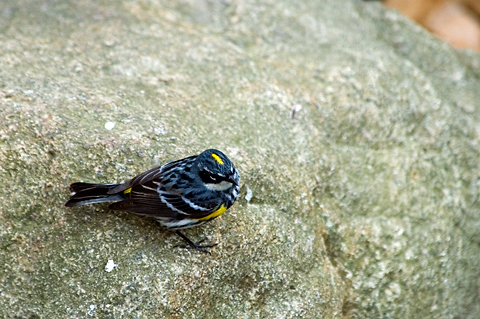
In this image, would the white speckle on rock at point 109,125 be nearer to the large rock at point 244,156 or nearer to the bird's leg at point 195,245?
the large rock at point 244,156

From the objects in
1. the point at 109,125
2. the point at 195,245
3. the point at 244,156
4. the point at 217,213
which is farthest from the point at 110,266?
the point at 244,156

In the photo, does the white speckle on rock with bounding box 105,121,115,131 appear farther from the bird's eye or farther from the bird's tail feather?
the bird's eye

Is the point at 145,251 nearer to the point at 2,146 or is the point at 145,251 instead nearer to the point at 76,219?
the point at 76,219

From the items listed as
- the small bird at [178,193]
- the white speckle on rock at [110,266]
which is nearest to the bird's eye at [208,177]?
the small bird at [178,193]

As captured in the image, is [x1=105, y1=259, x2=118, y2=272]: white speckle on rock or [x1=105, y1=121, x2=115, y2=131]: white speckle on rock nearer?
[x1=105, y1=259, x2=118, y2=272]: white speckle on rock

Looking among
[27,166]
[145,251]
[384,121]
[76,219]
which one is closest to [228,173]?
[145,251]

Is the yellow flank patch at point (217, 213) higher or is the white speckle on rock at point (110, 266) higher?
the yellow flank patch at point (217, 213)

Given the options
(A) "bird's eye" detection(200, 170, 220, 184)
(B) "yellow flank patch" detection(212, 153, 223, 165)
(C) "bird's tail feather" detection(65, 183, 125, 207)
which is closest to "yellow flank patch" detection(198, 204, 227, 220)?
(A) "bird's eye" detection(200, 170, 220, 184)
